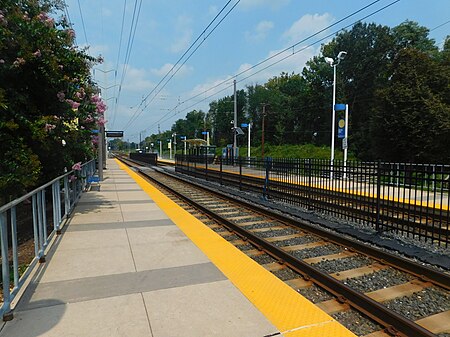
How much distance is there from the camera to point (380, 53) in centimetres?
→ 5500

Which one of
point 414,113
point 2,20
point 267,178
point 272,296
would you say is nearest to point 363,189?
point 267,178

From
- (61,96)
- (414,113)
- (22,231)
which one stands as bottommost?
(22,231)

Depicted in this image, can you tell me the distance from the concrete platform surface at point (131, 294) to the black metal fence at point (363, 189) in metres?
4.74

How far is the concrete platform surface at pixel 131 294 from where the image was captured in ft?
10.6

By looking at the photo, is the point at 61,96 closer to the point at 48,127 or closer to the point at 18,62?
the point at 48,127

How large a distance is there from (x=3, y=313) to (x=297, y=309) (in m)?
3.07

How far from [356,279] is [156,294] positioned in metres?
2.99

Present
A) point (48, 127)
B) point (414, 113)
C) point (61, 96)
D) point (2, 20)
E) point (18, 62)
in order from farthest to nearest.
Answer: point (414, 113) → point (61, 96) → point (48, 127) → point (18, 62) → point (2, 20)

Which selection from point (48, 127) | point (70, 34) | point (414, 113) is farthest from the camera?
point (414, 113)

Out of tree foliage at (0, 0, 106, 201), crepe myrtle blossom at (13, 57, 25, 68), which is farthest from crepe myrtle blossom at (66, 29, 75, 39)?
crepe myrtle blossom at (13, 57, 25, 68)

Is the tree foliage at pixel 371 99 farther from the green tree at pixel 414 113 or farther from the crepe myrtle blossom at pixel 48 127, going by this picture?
the crepe myrtle blossom at pixel 48 127

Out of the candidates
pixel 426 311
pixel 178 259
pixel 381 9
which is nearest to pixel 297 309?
pixel 426 311

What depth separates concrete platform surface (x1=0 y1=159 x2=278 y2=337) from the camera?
323 centimetres

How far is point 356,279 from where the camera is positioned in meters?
4.95
